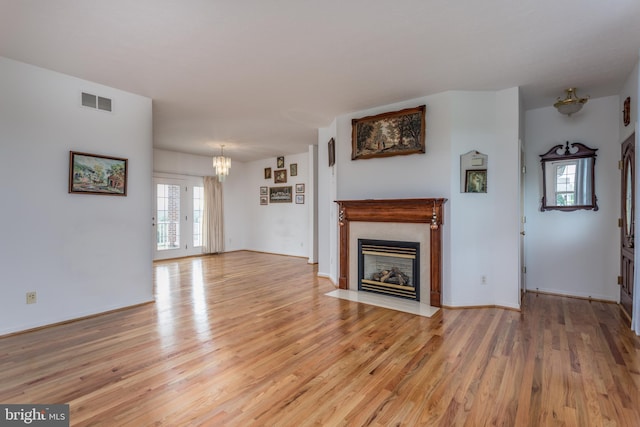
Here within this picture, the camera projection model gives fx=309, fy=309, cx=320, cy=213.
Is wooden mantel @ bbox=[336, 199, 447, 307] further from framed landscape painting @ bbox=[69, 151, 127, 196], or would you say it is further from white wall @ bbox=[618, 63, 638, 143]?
framed landscape painting @ bbox=[69, 151, 127, 196]

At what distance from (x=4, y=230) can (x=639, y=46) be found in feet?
20.7

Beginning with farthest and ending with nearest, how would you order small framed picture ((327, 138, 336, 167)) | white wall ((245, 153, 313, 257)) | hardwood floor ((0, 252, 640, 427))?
white wall ((245, 153, 313, 257)) < small framed picture ((327, 138, 336, 167)) < hardwood floor ((0, 252, 640, 427))

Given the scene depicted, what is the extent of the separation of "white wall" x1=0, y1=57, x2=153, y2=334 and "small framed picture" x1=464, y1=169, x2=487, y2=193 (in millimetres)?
4181

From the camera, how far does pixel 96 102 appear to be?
→ 144 inches

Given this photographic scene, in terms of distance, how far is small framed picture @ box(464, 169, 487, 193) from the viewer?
3.92 metres

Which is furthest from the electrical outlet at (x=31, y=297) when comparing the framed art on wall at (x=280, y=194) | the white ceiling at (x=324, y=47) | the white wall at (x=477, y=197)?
the framed art on wall at (x=280, y=194)

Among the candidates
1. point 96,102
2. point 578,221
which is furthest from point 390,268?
point 96,102

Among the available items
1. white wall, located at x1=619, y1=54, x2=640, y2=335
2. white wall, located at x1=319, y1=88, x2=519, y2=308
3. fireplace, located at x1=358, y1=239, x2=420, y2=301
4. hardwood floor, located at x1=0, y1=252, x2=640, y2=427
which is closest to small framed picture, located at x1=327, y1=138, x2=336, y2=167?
fireplace, located at x1=358, y1=239, x2=420, y2=301

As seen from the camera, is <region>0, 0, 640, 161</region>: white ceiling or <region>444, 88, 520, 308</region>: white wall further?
<region>444, 88, 520, 308</region>: white wall

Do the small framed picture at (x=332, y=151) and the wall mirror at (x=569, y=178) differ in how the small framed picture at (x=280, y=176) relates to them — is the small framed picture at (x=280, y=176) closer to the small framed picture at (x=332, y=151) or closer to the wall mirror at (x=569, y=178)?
the small framed picture at (x=332, y=151)

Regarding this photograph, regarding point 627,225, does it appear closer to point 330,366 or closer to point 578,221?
point 578,221

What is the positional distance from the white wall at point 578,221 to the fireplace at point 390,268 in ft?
6.36

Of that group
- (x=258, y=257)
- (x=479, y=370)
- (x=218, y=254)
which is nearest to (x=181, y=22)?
(x=479, y=370)

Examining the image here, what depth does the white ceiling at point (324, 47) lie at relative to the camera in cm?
229
